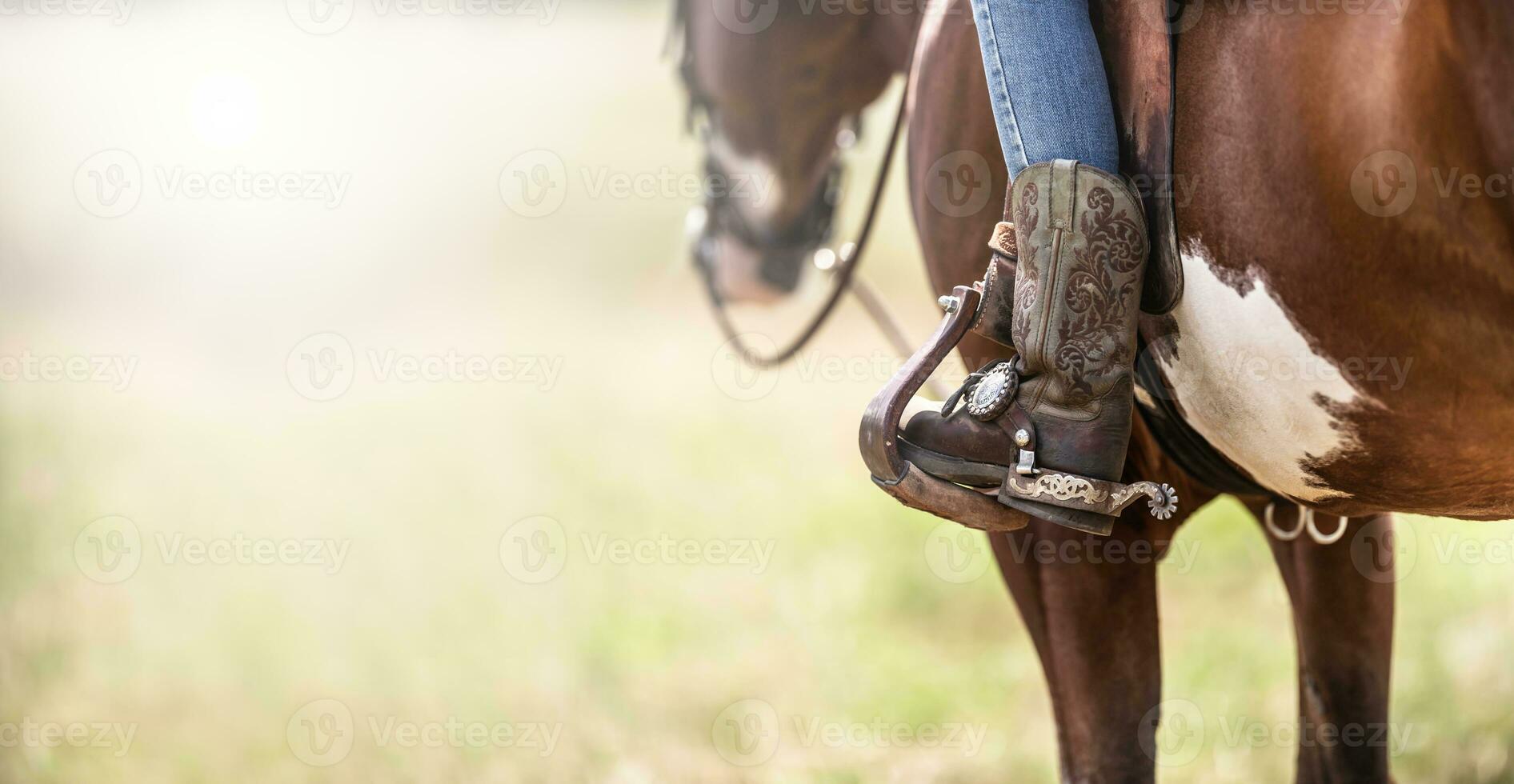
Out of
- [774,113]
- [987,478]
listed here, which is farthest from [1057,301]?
[774,113]

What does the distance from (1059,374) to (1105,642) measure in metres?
0.67

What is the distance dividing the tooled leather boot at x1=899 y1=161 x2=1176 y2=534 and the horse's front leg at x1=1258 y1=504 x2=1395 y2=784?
858 mm

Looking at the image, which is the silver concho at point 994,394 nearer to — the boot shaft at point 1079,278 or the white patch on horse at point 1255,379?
the boot shaft at point 1079,278

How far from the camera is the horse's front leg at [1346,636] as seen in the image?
2.27 m

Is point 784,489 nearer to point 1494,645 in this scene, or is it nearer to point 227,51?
point 1494,645

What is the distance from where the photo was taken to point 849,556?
4.89m

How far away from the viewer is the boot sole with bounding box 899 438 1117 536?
5.17ft

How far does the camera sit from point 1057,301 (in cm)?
154

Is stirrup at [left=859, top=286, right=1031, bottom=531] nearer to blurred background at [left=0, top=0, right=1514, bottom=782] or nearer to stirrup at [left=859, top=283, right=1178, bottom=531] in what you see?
stirrup at [left=859, top=283, right=1178, bottom=531]

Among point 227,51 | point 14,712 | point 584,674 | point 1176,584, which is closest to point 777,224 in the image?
point 584,674

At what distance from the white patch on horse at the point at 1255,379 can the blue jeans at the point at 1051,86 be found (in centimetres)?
21

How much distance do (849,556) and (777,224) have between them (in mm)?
1960

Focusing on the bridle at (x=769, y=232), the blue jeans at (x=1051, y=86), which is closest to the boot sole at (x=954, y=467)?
the blue jeans at (x=1051, y=86)

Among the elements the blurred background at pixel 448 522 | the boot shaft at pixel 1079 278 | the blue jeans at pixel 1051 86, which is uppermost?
the blue jeans at pixel 1051 86
